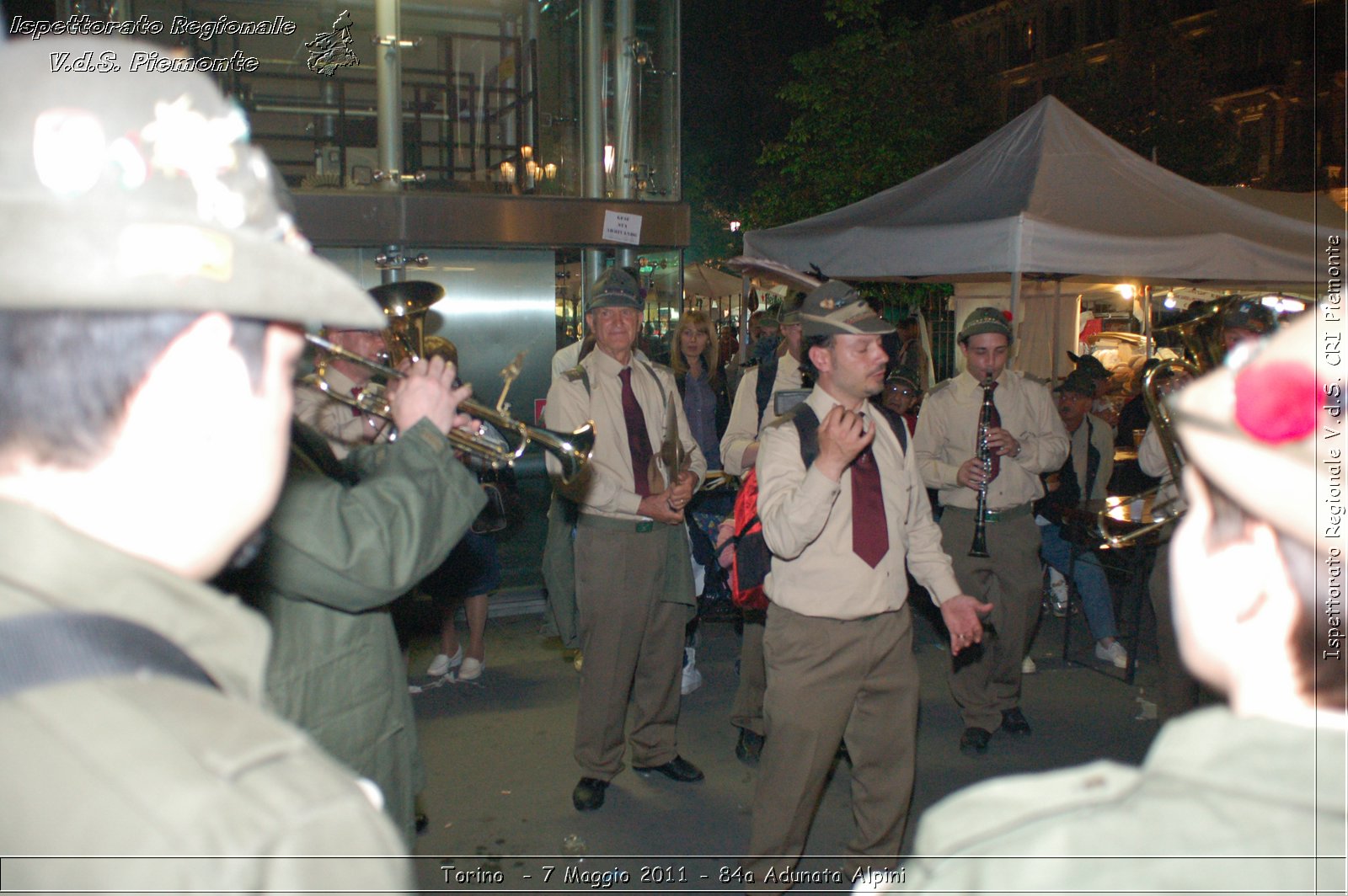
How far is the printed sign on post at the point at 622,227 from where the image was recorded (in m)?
7.98

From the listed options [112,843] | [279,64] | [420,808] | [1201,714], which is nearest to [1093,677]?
[420,808]

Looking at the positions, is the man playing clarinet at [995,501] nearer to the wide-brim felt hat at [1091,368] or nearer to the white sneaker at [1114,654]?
the white sneaker at [1114,654]

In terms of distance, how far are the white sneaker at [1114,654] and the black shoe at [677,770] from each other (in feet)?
11.1

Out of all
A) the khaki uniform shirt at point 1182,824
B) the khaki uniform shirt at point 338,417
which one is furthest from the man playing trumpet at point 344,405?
the khaki uniform shirt at point 1182,824

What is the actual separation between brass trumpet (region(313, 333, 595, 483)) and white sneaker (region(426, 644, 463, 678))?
95.7 inches

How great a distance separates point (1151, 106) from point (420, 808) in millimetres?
26895

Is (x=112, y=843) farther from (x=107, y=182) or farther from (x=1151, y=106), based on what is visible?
(x=1151, y=106)

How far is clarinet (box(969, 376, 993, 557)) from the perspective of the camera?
5430mm

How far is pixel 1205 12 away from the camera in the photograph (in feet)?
107

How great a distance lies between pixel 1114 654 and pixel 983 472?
238 centimetres

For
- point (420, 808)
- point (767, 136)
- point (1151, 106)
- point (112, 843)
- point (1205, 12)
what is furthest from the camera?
point (1205, 12)

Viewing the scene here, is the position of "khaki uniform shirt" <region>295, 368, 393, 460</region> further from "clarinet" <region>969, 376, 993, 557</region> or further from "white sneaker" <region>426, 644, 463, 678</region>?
"clarinet" <region>969, 376, 993, 557</region>

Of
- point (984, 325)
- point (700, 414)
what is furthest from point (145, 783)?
point (700, 414)

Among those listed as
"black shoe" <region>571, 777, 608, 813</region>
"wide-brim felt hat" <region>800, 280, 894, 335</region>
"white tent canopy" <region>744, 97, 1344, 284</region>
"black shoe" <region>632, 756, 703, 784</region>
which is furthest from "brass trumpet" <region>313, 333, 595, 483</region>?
"white tent canopy" <region>744, 97, 1344, 284</region>
